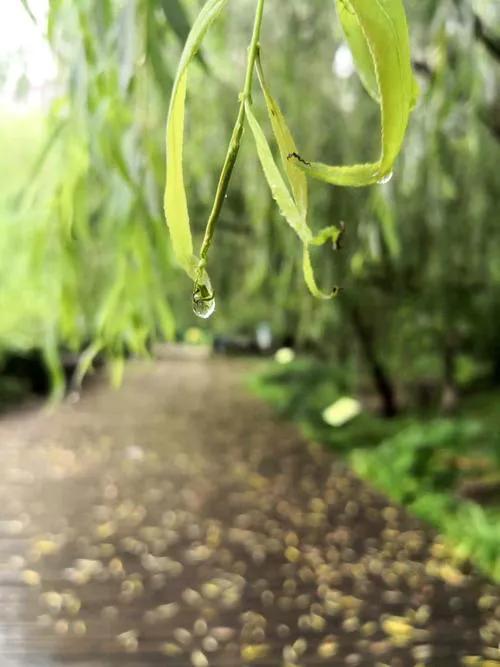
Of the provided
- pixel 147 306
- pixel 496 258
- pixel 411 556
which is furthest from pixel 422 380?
pixel 147 306

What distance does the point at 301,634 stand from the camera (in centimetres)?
288

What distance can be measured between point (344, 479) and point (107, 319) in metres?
4.42

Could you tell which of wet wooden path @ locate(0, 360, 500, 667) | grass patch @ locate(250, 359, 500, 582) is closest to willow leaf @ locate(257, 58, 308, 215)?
wet wooden path @ locate(0, 360, 500, 667)

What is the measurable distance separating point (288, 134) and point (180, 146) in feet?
0.28

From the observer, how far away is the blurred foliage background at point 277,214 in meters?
1.30

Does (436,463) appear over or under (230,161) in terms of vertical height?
under

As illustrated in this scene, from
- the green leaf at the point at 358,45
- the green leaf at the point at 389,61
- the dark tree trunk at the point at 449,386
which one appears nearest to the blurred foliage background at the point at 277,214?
the dark tree trunk at the point at 449,386

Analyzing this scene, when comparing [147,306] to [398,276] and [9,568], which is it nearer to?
[9,568]

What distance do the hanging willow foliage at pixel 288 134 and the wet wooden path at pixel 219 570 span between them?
7.87 feet

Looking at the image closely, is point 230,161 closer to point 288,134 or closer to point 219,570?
point 288,134

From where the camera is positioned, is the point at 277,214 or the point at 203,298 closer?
→ the point at 203,298

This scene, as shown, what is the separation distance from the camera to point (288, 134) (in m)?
0.53

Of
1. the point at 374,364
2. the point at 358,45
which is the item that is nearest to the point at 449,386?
the point at 374,364

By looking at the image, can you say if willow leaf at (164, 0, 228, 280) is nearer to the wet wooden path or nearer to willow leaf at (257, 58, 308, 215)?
A: willow leaf at (257, 58, 308, 215)
